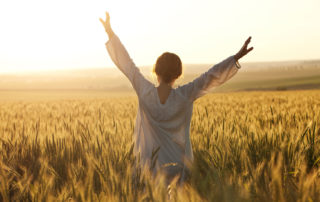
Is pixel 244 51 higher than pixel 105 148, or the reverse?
pixel 244 51

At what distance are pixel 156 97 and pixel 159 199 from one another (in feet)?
4.71

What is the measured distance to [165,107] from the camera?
8.43 ft

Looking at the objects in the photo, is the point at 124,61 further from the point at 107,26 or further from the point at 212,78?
the point at 212,78

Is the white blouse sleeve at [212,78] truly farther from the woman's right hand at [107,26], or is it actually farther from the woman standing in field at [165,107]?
the woman's right hand at [107,26]

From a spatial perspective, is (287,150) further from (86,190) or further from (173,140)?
(86,190)

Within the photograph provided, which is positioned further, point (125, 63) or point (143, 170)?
point (125, 63)

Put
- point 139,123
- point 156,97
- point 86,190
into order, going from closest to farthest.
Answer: point 86,190 < point 156,97 < point 139,123

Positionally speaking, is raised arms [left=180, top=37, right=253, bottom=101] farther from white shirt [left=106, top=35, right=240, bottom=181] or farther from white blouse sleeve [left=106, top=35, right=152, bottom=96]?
white blouse sleeve [left=106, top=35, right=152, bottom=96]

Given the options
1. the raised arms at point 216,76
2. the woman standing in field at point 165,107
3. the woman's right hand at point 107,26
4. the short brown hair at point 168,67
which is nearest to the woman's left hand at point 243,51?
the raised arms at point 216,76

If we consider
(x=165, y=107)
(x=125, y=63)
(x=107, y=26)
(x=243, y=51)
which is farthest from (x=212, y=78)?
(x=107, y=26)

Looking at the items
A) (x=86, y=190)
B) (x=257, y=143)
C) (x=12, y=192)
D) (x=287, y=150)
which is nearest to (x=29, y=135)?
(x=12, y=192)

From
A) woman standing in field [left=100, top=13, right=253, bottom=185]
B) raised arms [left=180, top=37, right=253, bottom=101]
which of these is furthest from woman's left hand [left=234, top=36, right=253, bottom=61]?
woman standing in field [left=100, top=13, right=253, bottom=185]

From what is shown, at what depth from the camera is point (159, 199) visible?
1190 millimetres

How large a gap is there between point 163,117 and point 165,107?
3.5 inches
